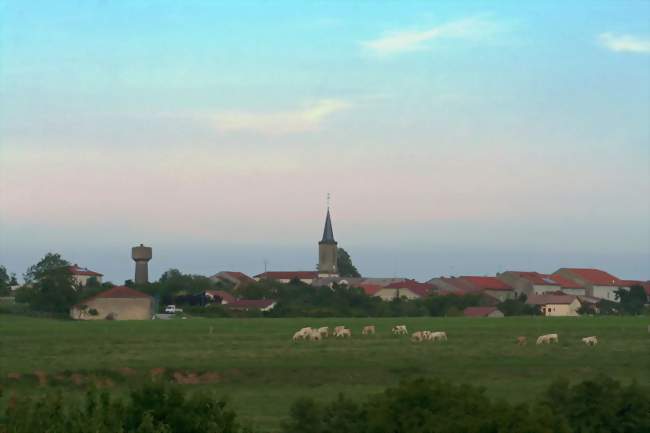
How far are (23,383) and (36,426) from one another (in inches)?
880

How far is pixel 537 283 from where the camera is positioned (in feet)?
576

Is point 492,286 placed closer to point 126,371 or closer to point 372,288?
point 372,288

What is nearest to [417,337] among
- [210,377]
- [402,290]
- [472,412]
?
[210,377]

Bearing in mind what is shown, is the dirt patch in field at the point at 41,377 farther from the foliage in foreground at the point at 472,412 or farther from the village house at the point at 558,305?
the village house at the point at 558,305

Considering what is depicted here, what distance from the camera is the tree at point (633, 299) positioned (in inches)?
5648

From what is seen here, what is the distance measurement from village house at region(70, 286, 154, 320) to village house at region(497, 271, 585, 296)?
71.9 meters

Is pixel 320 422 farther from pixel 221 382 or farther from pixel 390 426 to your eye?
pixel 221 382

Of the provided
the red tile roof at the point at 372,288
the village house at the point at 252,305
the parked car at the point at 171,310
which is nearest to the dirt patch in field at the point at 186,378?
the parked car at the point at 171,310

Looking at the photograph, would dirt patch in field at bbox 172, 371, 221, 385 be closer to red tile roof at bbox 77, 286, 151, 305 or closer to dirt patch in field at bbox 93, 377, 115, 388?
dirt patch in field at bbox 93, 377, 115, 388

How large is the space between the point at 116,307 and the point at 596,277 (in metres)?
98.8

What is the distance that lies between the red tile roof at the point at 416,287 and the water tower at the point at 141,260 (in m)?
33.5

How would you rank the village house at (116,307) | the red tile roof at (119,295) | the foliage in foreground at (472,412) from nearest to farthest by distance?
the foliage in foreground at (472,412), the village house at (116,307), the red tile roof at (119,295)

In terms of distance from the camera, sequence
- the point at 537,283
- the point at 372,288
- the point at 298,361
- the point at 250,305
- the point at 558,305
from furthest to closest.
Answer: the point at 372,288 → the point at 537,283 → the point at 558,305 → the point at 250,305 → the point at 298,361

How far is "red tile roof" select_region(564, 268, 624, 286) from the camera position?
187 meters
